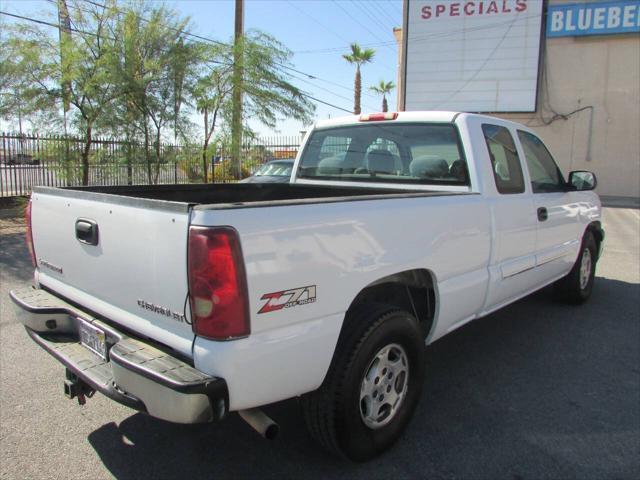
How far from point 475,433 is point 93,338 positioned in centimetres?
222

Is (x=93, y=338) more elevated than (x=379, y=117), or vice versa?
(x=379, y=117)

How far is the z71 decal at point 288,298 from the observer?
2152mm

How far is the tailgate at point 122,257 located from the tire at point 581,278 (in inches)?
182

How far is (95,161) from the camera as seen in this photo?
492 inches

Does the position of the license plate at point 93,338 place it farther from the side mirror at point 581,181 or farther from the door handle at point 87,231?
the side mirror at point 581,181

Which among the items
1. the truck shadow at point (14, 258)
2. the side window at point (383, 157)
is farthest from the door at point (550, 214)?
the truck shadow at point (14, 258)

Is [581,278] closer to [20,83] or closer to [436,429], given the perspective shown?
[436,429]

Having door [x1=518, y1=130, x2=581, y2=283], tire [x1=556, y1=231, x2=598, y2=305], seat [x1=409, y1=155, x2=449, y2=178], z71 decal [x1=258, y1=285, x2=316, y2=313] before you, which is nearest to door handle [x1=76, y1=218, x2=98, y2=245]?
z71 decal [x1=258, y1=285, x2=316, y2=313]

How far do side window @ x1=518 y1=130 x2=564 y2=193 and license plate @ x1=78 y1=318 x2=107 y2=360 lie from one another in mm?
3448

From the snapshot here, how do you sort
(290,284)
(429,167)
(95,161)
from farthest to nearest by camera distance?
(95,161), (429,167), (290,284)

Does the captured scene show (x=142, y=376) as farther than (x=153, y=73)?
No

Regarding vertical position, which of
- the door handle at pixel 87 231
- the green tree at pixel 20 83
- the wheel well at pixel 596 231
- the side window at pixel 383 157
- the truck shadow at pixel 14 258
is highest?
the green tree at pixel 20 83

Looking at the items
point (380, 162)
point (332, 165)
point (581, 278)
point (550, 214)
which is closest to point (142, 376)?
point (380, 162)

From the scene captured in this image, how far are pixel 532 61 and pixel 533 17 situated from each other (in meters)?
1.72
